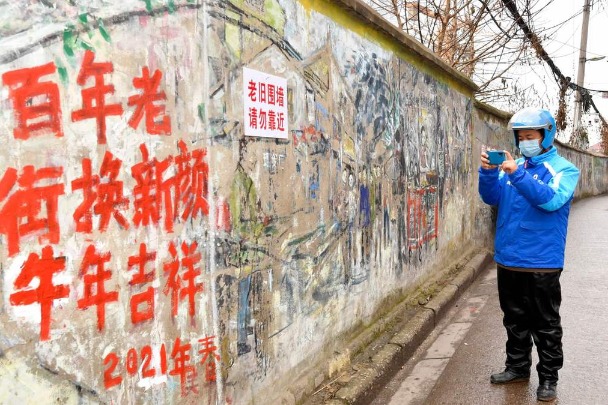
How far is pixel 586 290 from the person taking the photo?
652cm

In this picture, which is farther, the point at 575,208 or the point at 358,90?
the point at 575,208

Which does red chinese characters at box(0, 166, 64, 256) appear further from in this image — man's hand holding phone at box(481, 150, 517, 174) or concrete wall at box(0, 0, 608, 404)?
man's hand holding phone at box(481, 150, 517, 174)

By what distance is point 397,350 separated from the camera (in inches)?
169

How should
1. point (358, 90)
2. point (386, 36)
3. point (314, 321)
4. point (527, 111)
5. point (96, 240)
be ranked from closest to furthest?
point (96, 240)
point (314, 321)
point (527, 111)
point (358, 90)
point (386, 36)

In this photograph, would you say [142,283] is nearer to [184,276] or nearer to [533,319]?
[184,276]

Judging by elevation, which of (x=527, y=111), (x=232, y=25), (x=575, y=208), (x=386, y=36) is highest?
(x=386, y=36)

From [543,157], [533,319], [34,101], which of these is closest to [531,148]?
[543,157]

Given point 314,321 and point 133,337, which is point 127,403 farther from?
point 314,321

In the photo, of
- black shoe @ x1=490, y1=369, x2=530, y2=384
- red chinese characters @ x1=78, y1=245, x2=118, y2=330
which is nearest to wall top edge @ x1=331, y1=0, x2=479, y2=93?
red chinese characters @ x1=78, y1=245, x2=118, y2=330

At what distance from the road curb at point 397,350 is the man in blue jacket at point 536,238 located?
0.80 metres

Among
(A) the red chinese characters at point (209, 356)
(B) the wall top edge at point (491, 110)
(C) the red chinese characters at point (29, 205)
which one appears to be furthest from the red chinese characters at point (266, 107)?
(B) the wall top edge at point (491, 110)

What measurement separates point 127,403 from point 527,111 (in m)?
3.09

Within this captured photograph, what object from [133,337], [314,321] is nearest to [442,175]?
[314,321]

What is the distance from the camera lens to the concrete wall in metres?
1.74
